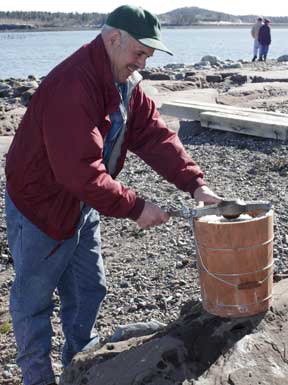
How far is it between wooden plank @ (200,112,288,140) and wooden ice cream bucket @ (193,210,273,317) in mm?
6339

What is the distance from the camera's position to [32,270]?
12.3 ft

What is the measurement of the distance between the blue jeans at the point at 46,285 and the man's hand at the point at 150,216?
400 mm

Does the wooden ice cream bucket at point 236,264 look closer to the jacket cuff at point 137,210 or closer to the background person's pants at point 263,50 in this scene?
the jacket cuff at point 137,210

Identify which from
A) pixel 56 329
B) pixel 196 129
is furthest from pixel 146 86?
pixel 56 329

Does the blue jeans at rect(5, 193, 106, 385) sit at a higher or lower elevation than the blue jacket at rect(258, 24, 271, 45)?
higher

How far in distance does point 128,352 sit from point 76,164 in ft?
3.35

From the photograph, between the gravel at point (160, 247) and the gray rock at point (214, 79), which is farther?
the gray rock at point (214, 79)

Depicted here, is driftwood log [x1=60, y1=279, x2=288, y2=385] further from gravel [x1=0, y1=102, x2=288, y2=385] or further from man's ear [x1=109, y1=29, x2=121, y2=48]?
man's ear [x1=109, y1=29, x2=121, y2=48]

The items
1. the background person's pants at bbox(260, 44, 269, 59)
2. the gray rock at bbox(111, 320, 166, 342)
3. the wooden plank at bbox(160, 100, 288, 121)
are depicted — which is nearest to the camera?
the gray rock at bbox(111, 320, 166, 342)

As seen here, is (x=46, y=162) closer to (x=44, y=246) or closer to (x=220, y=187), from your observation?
(x=44, y=246)

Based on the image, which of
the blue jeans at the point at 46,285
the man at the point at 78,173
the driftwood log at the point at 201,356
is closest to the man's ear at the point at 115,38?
the man at the point at 78,173

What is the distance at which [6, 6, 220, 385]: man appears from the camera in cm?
338

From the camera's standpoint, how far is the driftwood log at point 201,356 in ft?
11.0

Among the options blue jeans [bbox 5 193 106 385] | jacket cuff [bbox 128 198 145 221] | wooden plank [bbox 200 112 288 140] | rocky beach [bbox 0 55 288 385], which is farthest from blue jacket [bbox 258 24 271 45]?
jacket cuff [bbox 128 198 145 221]
